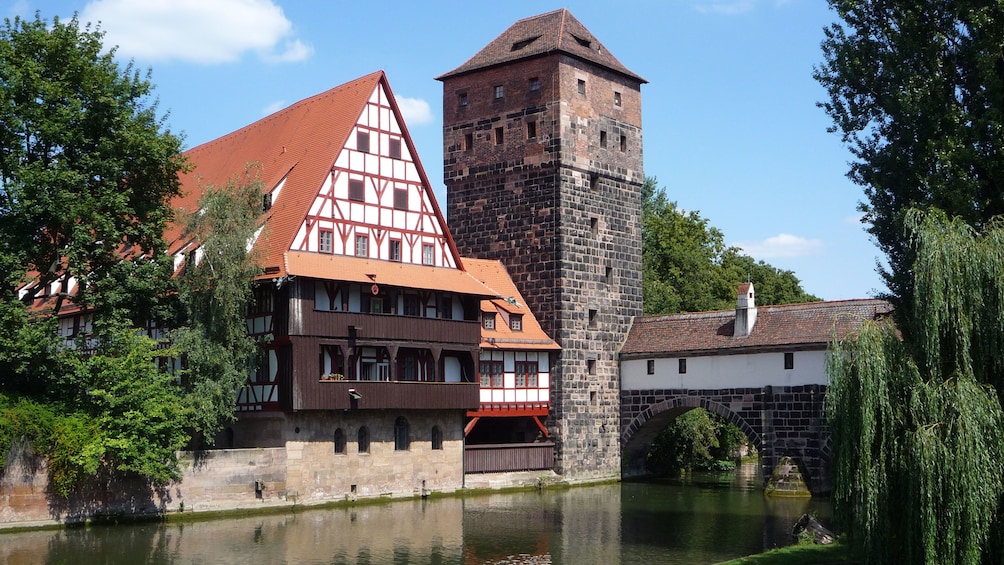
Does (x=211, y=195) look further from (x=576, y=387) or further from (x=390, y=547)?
(x=576, y=387)

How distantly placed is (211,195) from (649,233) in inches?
1364

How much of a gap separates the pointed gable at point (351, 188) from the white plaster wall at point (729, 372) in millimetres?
9827

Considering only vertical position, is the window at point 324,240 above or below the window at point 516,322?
above

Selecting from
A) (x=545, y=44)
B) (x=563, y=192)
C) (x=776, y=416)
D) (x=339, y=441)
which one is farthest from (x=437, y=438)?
(x=545, y=44)

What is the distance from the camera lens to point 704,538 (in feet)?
94.1

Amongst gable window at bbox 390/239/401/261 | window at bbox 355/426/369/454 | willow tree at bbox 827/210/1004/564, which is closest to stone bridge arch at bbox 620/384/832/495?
gable window at bbox 390/239/401/261

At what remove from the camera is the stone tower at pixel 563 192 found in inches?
1768

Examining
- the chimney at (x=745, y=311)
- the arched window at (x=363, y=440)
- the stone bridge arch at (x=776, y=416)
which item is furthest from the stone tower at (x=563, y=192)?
the arched window at (x=363, y=440)

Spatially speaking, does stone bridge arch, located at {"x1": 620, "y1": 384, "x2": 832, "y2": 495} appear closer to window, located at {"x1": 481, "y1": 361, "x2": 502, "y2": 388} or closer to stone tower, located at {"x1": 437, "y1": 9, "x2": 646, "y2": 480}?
stone tower, located at {"x1": 437, "y1": 9, "x2": 646, "y2": 480}

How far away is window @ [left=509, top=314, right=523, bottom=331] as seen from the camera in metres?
44.2

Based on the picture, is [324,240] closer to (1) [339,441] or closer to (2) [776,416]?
(1) [339,441]

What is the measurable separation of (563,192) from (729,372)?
955cm

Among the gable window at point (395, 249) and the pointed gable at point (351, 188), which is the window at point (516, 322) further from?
the gable window at point (395, 249)

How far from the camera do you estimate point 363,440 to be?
37375 mm
